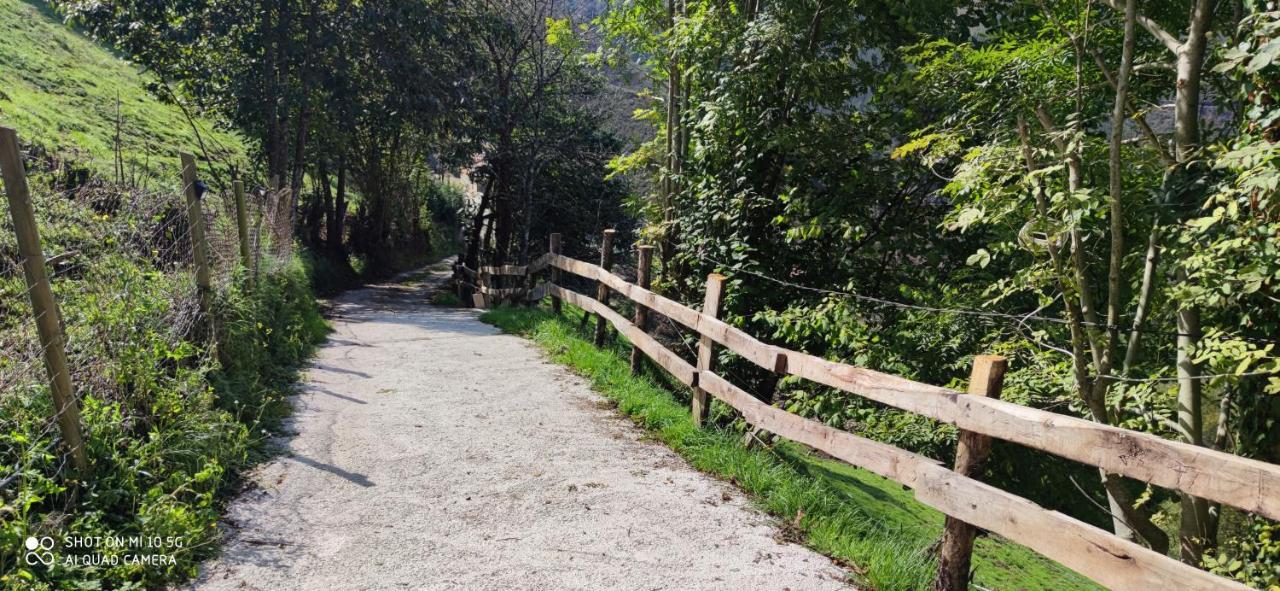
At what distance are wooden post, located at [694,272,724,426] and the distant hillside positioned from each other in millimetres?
10022

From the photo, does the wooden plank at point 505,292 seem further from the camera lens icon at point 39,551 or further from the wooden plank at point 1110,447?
the camera lens icon at point 39,551

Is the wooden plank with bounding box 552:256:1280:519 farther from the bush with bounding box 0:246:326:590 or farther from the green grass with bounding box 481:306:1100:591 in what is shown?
the bush with bounding box 0:246:326:590

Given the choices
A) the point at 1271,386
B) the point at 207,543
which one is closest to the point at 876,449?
the point at 1271,386

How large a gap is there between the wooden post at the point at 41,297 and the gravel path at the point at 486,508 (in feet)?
3.04

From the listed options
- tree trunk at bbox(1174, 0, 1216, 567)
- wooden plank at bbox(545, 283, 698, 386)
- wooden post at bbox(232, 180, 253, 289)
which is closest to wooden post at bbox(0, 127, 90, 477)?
wooden plank at bbox(545, 283, 698, 386)

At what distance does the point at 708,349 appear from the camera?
6.10 meters

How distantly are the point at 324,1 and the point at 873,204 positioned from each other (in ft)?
45.8

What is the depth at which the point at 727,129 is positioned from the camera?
8.05 metres

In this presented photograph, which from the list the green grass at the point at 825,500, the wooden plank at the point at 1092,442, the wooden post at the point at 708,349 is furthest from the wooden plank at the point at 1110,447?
the wooden post at the point at 708,349

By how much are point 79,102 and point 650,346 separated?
1965 centimetres

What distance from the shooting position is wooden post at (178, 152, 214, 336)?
19.3ft

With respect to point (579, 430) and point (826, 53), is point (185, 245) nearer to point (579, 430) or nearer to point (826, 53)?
point (579, 430)

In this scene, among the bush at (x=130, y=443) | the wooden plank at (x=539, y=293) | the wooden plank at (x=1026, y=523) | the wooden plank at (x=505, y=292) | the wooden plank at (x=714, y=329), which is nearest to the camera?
the wooden plank at (x=1026, y=523)

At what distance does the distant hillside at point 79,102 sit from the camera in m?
15.0
